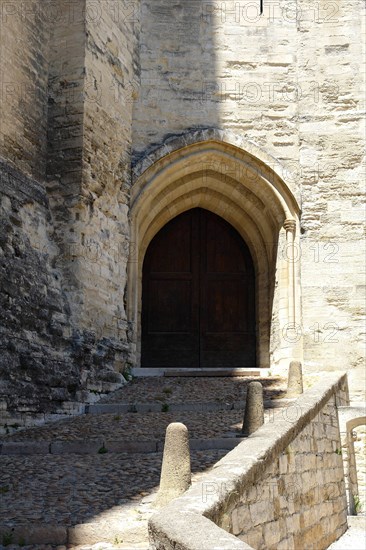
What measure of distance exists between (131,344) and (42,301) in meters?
2.15

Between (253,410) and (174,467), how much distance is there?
1841mm

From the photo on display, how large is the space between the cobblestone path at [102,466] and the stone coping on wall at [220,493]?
486 mm

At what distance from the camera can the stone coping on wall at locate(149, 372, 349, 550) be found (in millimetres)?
3250

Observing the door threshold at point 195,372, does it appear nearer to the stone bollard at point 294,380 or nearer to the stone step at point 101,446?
the stone bollard at point 294,380

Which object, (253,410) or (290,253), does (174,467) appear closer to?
(253,410)

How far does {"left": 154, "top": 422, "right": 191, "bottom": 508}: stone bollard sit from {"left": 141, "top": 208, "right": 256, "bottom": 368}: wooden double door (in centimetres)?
710

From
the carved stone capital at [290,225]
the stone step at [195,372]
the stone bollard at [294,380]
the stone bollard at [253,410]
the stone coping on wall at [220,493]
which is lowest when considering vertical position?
the stone coping on wall at [220,493]

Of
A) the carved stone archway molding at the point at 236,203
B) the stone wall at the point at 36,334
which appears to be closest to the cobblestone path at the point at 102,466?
the stone wall at the point at 36,334

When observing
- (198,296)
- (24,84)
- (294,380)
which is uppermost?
(24,84)

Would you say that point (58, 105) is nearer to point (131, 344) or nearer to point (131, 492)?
point (131, 344)

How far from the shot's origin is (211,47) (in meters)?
11.4

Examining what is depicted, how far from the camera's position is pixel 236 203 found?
11.9m

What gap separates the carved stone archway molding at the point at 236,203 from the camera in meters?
10.8

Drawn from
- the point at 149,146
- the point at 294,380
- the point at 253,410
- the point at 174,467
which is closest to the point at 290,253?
the point at 149,146
